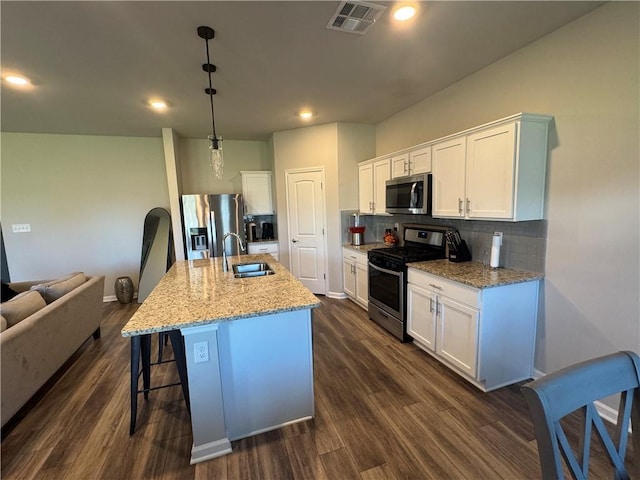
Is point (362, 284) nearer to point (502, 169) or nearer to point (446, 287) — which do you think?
point (446, 287)

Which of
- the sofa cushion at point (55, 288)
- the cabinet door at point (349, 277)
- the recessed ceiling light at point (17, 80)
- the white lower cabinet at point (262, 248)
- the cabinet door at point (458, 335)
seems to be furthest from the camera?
the white lower cabinet at point (262, 248)

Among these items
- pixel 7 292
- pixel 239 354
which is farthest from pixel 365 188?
pixel 7 292

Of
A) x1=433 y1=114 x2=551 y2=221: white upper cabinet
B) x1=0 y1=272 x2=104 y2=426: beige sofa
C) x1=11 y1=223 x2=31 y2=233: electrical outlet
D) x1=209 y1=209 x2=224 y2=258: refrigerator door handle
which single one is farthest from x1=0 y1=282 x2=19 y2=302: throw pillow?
x1=433 y1=114 x2=551 y2=221: white upper cabinet

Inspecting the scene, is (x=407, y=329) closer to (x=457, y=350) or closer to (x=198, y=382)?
(x=457, y=350)

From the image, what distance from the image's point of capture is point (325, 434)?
196 cm

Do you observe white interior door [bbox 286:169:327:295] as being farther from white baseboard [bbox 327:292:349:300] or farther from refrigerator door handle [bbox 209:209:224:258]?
refrigerator door handle [bbox 209:209:224:258]

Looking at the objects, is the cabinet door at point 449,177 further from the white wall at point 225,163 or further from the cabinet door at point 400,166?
the white wall at point 225,163

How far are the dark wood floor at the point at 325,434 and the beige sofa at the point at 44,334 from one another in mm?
251

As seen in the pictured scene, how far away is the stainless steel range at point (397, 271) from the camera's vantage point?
10.2ft

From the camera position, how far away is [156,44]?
2.19 metres

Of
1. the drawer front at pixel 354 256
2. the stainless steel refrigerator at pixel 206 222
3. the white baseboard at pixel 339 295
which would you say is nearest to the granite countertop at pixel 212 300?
the drawer front at pixel 354 256

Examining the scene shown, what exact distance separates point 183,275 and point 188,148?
327 cm

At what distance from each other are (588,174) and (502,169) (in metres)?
0.52

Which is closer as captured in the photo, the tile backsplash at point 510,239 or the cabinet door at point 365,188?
the tile backsplash at point 510,239
